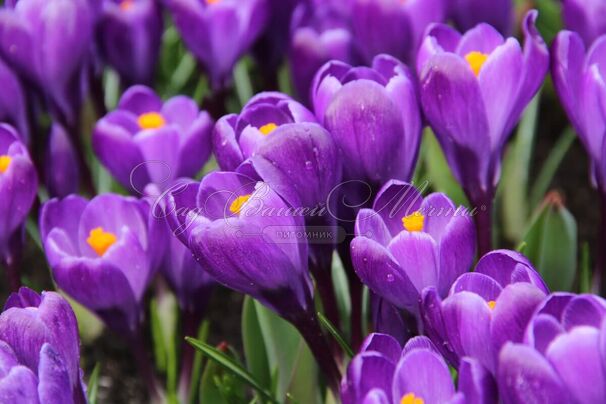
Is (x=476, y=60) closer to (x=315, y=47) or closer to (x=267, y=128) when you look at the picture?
(x=267, y=128)

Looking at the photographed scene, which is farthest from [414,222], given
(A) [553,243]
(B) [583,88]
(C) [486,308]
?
(A) [553,243]

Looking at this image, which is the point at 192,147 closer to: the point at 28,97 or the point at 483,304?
the point at 28,97

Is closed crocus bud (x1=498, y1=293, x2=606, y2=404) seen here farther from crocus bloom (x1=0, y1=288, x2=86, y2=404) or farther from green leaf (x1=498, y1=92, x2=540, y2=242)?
green leaf (x1=498, y1=92, x2=540, y2=242)

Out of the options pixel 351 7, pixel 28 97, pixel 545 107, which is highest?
pixel 351 7

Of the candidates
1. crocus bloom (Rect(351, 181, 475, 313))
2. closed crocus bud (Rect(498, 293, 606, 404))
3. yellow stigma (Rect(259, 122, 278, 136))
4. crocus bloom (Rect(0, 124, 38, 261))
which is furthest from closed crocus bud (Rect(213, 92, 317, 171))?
closed crocus bud (Rect(498, 293, 606, 404))

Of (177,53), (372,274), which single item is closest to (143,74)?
(177,53)

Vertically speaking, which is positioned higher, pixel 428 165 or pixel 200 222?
pixel 200 222

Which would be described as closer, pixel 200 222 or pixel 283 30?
pixel 200 222
